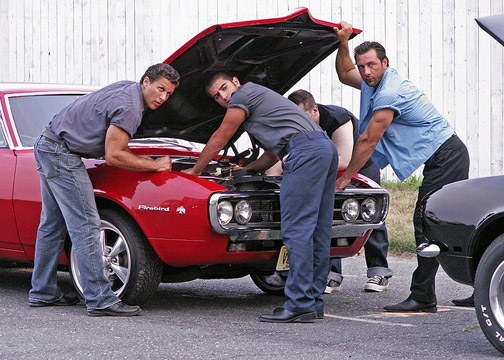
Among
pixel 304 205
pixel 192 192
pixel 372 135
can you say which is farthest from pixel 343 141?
pixel 192 192

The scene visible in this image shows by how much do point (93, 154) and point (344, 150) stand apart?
81.2 inches

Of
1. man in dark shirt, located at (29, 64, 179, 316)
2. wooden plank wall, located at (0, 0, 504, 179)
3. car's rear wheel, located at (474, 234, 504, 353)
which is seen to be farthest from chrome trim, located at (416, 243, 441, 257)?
wooden plank wall, located at (0, 0, 504, 179)

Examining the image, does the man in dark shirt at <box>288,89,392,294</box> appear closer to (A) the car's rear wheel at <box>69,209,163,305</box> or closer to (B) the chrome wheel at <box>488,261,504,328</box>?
(A) the car's rear wheel at <box>69,209,163,305</box>

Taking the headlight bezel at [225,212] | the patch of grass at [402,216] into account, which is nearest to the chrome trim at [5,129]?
the headlight bezel at [225,212]

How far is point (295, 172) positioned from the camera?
5.71 meters

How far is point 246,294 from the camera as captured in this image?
7203 millimetres

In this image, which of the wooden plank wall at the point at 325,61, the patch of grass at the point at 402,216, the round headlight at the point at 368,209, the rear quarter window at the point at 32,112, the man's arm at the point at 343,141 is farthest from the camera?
the wooden plank wall at the point at 325,61

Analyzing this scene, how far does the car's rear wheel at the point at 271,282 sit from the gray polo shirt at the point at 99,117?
68.9 inches

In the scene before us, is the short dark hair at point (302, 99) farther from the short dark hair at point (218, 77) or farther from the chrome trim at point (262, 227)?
the chrome trim at point (262, 227)

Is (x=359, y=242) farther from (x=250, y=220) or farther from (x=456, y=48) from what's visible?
Answer: (x=456, y=48)

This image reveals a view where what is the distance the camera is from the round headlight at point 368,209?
641 cm

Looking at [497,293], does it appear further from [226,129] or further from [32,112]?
[32,112]

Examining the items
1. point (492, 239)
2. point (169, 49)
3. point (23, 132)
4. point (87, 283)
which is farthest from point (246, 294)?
point (169, 49)

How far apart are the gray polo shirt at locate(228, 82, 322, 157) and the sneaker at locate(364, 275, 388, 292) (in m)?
1.88
